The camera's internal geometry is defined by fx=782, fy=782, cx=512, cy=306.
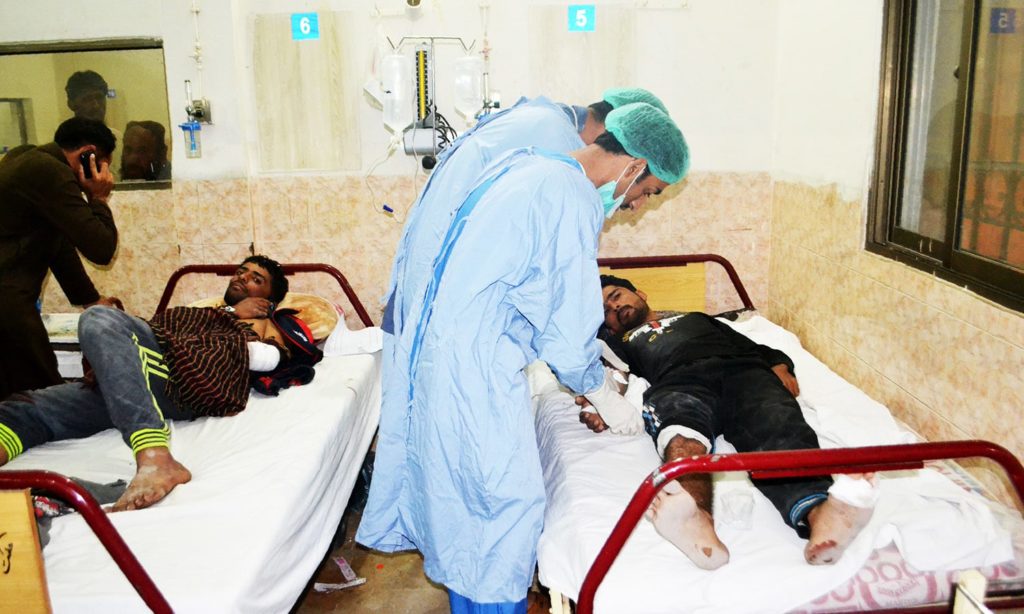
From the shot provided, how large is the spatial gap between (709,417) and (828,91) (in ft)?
6.13

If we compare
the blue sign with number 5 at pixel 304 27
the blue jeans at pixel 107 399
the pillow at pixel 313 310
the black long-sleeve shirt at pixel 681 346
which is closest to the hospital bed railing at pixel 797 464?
the black long-sleeve shirt at pixel 681 346

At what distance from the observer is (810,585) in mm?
1969

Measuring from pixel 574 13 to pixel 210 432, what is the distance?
2.75 meters

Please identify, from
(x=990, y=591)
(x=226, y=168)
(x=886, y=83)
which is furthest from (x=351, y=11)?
(x=990, y=591)

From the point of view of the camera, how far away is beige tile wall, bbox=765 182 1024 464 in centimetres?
246

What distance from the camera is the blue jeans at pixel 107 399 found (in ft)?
8.88

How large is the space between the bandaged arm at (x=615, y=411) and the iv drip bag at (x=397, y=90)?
6.77 feet

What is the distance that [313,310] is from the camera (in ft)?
12.8

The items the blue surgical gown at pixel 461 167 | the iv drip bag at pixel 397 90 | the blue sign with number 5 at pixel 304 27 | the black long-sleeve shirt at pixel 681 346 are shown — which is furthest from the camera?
the blue sign with number 5 at pixel 304 27

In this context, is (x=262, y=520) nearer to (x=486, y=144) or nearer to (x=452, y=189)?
(x=452, y=189)

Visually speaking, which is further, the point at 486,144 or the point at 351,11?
the point at 351,11

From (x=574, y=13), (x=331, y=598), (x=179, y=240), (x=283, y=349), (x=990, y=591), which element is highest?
(x=574, y=13)

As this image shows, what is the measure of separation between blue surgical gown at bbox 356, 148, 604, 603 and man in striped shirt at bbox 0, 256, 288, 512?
3.27ft

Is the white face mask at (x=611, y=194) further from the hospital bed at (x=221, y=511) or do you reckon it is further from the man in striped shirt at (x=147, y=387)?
the man in striped shirt at (x=147, y=387)
